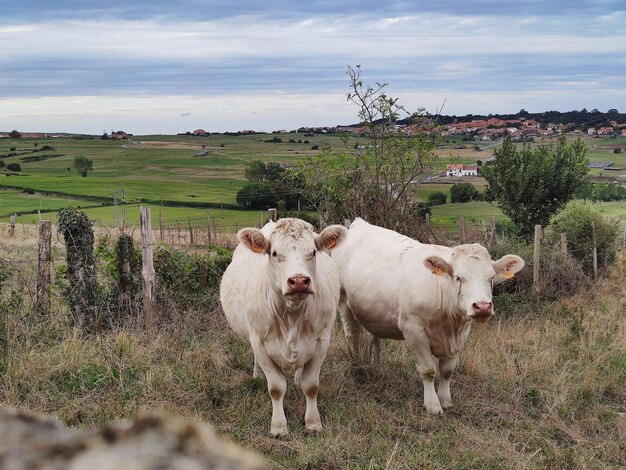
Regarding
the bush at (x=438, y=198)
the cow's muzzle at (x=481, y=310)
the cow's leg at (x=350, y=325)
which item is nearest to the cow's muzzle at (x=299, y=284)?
the cow's muzzle at (x=481, y=310)

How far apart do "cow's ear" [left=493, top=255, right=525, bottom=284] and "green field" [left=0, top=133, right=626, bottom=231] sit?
7915 millimetres

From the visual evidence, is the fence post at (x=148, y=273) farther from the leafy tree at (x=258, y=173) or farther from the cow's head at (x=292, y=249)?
the leafy tree at (x=258, y=173)

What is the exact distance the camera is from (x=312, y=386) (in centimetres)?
695

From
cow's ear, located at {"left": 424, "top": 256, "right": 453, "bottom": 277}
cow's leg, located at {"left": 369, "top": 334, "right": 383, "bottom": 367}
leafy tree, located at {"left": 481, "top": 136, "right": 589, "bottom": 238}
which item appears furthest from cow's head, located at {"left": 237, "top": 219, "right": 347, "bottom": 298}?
leafy tree, located at {"left": 481, "top": 136, "right": 589, "bottom": 238}

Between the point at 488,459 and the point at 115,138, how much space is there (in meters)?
146

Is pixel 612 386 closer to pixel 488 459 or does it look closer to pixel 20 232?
pixel 488 459

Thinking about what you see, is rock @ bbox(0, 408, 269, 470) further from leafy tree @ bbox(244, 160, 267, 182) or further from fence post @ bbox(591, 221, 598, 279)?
leafy tree @ bbox(244, 160, 267, 182)

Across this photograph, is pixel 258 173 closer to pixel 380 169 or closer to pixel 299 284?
pixel 380 169

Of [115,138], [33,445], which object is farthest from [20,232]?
[115,138]

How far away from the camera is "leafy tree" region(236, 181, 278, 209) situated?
2133 inches

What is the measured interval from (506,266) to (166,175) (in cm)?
9276

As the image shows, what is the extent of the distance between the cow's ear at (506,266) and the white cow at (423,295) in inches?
0.4

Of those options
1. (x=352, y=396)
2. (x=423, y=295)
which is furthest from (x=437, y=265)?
(x=352, y=396)

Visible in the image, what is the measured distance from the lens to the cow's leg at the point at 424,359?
25.7ft
